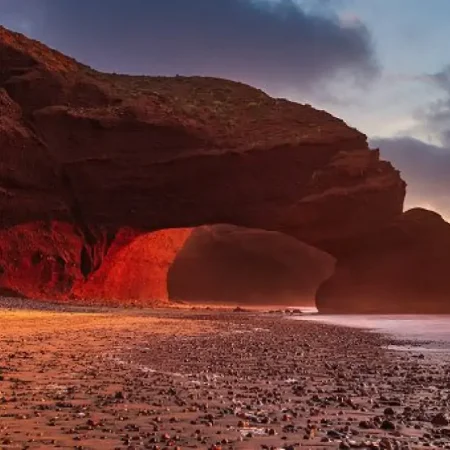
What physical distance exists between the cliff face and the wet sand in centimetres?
2971

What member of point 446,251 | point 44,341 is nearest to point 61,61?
point 446,251

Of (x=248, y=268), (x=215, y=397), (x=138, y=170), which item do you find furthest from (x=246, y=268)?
(x=215, y=397)

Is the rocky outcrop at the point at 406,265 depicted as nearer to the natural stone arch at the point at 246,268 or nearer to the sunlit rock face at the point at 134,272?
the sunlit rock face at the point at 134,272

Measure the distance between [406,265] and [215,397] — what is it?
45177mm

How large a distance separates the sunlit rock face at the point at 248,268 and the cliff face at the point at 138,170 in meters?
45.4

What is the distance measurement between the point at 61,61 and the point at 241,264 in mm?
53059

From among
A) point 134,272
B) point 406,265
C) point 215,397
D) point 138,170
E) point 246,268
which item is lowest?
point 215,397

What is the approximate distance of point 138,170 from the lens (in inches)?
1853

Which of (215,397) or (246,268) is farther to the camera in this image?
(246,268)

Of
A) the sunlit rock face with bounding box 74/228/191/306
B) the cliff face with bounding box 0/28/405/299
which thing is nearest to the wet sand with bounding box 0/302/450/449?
the cliff face with bounding box 0/28/405/299

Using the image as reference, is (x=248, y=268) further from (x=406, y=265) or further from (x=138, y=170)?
(x=138, y=170)

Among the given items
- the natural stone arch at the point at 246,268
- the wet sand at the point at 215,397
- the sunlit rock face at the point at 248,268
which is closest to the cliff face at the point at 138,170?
the wet sand at the point at 215,397

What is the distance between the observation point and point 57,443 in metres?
5.91

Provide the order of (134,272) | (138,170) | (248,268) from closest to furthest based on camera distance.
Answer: (138,170), (134,272), (248,268)
